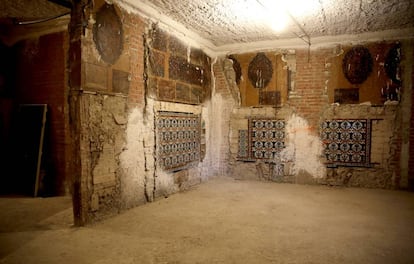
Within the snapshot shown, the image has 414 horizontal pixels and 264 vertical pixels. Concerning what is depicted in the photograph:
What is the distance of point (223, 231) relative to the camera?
2846 millimetres

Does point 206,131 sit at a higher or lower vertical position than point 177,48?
lower

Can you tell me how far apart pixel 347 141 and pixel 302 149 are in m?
0.77

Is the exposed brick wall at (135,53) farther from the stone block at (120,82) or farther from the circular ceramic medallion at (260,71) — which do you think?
the circular ceramic medallion at (260,71)

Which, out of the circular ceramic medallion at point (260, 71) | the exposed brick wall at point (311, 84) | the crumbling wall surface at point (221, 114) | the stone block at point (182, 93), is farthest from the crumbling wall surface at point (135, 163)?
the exposed brick wall at point (311, 84)

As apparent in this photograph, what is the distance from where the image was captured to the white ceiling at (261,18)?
144 inches

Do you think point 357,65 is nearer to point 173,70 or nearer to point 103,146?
point 173,70

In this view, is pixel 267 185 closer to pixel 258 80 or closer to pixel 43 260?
pixel 258 80

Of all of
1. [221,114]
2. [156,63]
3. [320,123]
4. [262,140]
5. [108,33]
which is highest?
[108,33]

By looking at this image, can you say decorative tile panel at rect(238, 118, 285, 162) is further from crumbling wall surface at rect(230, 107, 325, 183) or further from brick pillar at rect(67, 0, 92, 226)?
brick pillar at rect(67, 0, 92, 226)

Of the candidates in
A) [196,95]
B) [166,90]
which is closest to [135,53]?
[166,90]

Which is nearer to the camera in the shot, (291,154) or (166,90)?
(166,90)

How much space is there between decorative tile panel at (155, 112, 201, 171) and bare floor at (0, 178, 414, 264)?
1.93ft

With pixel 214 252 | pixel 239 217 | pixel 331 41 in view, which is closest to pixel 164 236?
pixel 214 252

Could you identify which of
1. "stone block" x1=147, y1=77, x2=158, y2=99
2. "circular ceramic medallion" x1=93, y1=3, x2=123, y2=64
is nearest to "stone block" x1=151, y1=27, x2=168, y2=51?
"stone block" x1=147, y1=77, x2=158, y2=99
